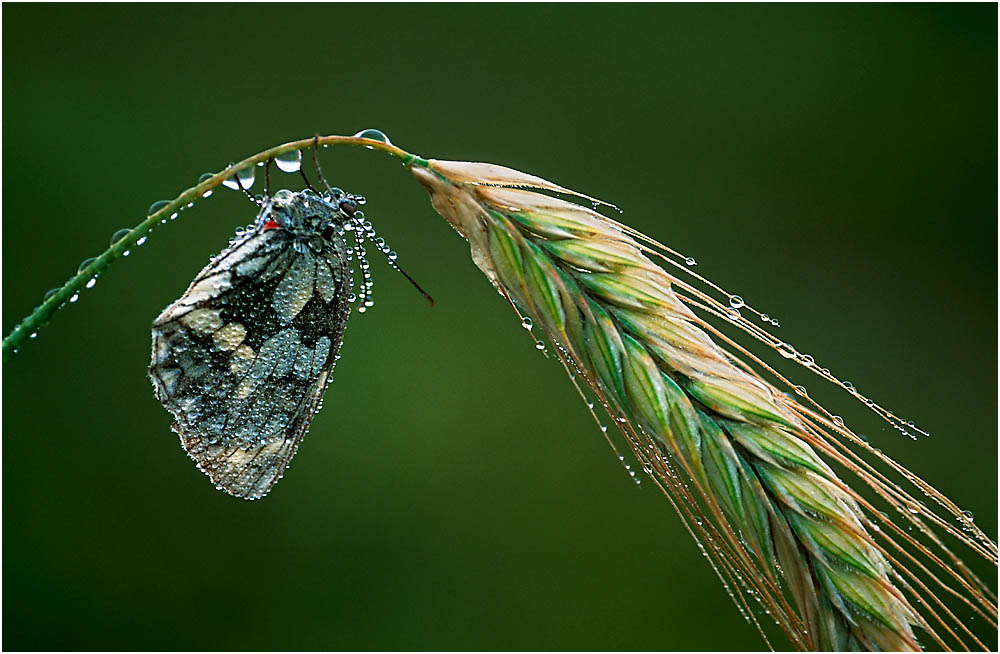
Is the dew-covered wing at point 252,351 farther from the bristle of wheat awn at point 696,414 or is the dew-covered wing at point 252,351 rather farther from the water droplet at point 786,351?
the water droplet at point 786,351

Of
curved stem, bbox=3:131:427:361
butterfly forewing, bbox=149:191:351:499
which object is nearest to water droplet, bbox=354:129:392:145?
curved stem, bbox=3:131:427:361

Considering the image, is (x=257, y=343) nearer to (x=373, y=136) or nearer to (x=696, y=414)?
(x=373, y=136)

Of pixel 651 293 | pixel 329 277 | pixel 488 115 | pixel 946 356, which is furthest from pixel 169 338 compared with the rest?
pixel 946 356

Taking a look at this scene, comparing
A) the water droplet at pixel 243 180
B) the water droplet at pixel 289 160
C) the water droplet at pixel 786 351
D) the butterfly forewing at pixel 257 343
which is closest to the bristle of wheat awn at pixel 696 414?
the water droplet at pixel 786 351

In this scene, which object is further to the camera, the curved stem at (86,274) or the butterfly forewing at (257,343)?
the butterfly forewing at (257,343)

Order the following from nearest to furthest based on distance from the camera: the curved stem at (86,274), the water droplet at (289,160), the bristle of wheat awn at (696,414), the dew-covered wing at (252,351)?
the curved stem at (86,274) < the bristle of wheat awn at (696,414) < the water droplet at (289,160) < the dew-covered wing at (252,351)

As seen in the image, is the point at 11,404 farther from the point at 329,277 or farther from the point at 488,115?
the point at 488,115

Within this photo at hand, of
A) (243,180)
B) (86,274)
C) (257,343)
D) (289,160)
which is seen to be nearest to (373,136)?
(289,160)

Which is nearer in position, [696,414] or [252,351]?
[696,414]
